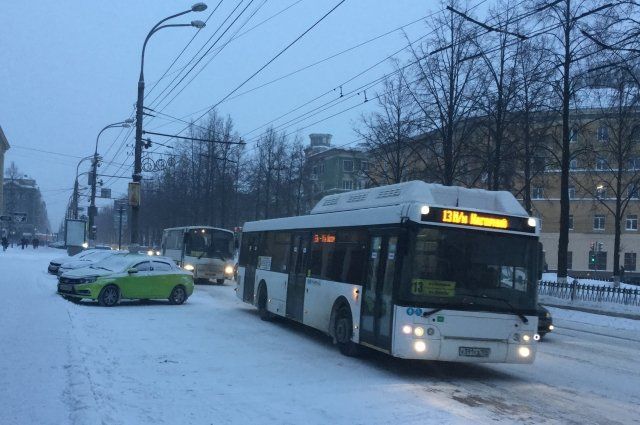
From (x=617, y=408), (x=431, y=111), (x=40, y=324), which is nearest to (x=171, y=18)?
(x=431, y=111)

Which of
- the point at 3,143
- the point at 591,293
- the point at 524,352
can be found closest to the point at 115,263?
the point at 524,352

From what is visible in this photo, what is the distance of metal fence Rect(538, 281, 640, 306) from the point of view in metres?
28.6

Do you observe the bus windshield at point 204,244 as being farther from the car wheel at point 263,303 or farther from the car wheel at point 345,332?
the car wheel at point 345,332

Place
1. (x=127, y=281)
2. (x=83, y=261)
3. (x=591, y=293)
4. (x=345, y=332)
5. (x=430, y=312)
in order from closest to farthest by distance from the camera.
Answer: (x=430, y=312)
(x=345, y=332)
(x=127, y=281)
(x=83, y=261)
(x=591, y=293)

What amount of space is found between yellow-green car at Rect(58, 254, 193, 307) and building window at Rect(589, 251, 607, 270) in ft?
199

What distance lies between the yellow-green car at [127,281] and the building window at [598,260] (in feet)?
199

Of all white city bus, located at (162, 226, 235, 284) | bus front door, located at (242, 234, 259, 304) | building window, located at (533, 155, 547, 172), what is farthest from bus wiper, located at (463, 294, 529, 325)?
white city bus, located at (162, 226, 235, 284)

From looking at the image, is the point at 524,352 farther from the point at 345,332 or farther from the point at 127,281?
the point at 127,281

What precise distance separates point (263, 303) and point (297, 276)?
8.88 ft

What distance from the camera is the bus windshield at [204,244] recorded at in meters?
34.5

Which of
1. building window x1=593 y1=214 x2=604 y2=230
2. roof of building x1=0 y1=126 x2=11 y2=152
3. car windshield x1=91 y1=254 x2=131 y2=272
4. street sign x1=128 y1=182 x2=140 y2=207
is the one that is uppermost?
roof of building x1=0 y1=126 x2=11 y2=152

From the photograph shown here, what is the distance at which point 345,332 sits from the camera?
40.2 feet

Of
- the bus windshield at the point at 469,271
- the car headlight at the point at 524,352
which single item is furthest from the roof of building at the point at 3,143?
the car headlight at the point at 524,352

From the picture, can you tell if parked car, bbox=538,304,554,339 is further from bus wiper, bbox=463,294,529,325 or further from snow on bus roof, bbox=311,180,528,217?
bus wiper, bbox=463,294,529,325
